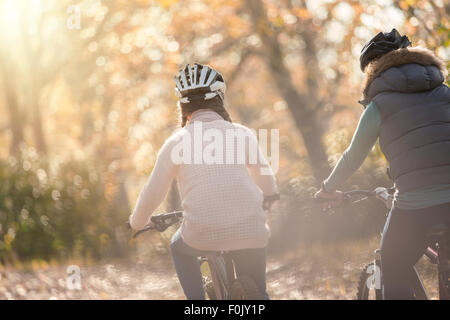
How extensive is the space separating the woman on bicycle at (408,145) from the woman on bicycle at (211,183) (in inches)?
24.7

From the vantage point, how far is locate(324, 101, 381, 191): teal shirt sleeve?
2.96m

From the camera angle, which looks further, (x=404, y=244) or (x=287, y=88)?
(x=287, y=88)

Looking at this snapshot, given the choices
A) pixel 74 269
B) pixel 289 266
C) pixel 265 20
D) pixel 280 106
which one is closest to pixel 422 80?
pixel 289 266

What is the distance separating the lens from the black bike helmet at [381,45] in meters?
3.10

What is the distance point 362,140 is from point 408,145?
256mm

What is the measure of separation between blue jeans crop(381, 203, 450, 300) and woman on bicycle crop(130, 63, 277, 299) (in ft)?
2.29

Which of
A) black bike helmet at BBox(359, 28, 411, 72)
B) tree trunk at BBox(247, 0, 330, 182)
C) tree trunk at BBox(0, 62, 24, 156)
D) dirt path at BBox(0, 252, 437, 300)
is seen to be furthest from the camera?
tree trunk at BBox(0, 62, 24, 156)

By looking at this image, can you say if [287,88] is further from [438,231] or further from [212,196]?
[438,231]

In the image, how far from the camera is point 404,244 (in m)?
2.90

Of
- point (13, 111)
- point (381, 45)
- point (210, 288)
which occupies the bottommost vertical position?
point (210, 288)

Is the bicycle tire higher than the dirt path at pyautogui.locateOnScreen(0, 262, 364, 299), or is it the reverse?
the bicycle tire

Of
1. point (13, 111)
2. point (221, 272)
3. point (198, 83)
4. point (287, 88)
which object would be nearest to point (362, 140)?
point (198, 83)

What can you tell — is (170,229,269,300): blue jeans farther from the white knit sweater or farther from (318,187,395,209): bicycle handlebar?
(318,187,395,209): bicycle handlebar

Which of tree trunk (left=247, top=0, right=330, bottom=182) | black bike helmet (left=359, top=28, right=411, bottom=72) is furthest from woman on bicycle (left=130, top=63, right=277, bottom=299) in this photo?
tree trunk (left=247, top=0, right=330, bottom=182)
